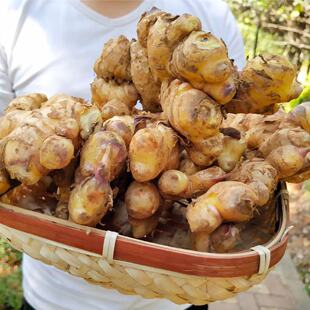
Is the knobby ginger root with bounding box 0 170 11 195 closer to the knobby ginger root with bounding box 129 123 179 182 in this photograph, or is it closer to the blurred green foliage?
the knobby ginger root with bounding box 129 123 179 182

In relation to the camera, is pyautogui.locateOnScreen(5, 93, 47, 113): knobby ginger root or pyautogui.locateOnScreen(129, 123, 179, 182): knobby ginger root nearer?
pyautogui.locateOnScreen(129, 123, 179, 182): knobby ginger root

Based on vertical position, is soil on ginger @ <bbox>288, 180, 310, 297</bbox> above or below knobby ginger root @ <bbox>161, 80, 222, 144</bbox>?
below

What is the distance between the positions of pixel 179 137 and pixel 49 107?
184mm

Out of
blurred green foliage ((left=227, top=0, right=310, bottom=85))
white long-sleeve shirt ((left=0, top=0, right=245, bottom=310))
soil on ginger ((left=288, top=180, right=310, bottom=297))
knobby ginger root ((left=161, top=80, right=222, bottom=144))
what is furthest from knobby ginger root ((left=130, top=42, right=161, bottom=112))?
blurred green foliage ((left=227, top=0, right=310, bottom=85))

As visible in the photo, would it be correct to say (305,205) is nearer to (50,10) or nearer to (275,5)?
(275,5)

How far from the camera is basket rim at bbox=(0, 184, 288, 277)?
2.14 feet

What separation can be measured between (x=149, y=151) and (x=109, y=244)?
0.41ft

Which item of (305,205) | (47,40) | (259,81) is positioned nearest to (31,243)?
(259,81)

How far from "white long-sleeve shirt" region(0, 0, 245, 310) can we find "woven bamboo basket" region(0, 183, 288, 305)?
52 centimetres

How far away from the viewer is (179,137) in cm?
73

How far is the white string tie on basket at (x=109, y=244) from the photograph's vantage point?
665 millimetres

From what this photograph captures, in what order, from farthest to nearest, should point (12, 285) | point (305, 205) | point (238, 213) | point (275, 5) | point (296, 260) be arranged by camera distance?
point (275, 5)
point (305, 205)
point (296, 260)
point (12, 285)
point (238, 213)

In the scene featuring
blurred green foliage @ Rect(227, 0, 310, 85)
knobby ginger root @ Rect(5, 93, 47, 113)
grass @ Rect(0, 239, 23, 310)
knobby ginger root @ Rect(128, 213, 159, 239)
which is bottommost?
blurred green foliage @ Rect(227, 0, 310, 85)

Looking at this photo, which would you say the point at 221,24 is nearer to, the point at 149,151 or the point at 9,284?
the point at 149,151
